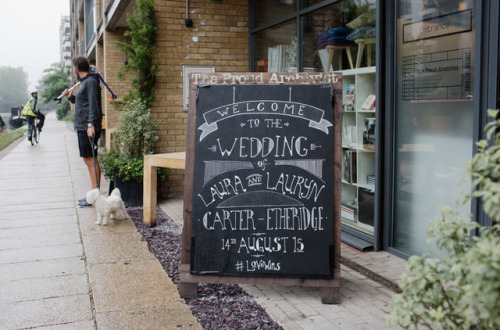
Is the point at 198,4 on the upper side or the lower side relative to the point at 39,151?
upper

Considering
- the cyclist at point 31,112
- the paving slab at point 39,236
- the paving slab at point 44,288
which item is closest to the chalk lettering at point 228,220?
the paving slab at point 44,288

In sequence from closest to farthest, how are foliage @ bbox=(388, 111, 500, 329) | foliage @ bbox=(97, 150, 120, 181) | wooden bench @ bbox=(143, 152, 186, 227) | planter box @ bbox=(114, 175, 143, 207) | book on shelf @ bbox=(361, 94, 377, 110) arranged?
foliage @ bbox=(388, 111, 500, 329) → book on shelf @ bbox=(361, 94, 377, 110) → wooden bench @ bbox=(143, 152, 186, 227) → planter box @ bbox=(114, 175, 143, 207) → foliage @ bbox=(97, 150, 120, 181)

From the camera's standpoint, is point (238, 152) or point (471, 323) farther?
point (238, 152)

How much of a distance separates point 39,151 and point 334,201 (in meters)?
14.0

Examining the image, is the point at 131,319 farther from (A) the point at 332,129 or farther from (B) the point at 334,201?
(A) the point at 332,129

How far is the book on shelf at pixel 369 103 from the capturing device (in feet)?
16.3

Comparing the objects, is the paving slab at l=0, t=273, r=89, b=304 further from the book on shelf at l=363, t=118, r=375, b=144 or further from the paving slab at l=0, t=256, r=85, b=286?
the book on shelf at l=363, t=118, r=375, b=144

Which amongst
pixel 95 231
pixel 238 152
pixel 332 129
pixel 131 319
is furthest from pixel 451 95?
pixel 95 231

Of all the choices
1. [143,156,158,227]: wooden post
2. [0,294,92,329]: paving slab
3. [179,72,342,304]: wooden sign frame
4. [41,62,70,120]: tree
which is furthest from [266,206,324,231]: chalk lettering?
[41,62,70,120]: tree

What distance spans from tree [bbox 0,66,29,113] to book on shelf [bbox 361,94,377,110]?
616ft

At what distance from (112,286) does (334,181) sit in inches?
75.5

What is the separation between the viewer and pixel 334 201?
3613 mm

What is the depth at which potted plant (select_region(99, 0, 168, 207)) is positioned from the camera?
6.95m

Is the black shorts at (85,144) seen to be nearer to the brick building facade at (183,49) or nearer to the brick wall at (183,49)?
the brick building facade at (183,49)
